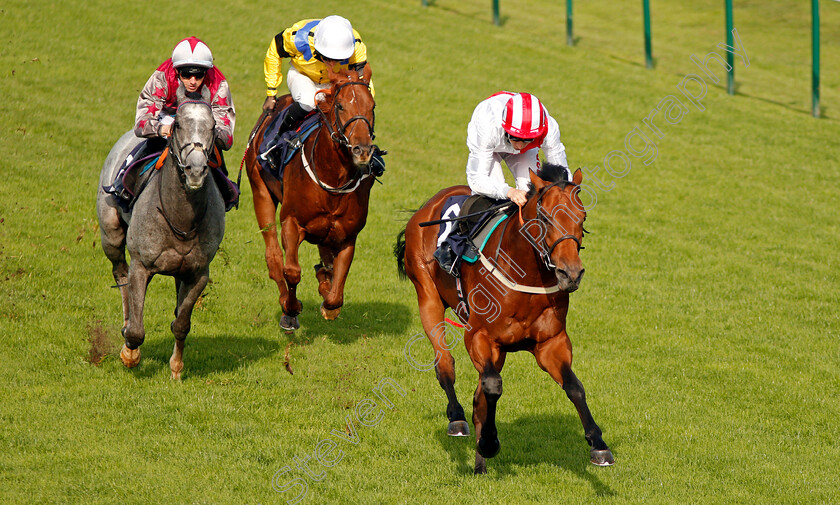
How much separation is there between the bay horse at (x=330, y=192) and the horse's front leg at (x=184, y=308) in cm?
104

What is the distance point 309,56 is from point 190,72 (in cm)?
209

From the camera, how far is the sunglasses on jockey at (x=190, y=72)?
7.57m

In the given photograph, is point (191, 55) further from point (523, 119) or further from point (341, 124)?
point (523, 119)

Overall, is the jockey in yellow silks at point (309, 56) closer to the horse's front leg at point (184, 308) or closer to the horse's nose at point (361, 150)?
the horse's nose at point (361, 150)

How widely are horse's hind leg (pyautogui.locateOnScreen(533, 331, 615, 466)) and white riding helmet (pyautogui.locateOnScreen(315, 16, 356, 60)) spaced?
4.01 m

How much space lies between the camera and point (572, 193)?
5.44 m

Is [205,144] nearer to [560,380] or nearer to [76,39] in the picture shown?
[560,380]

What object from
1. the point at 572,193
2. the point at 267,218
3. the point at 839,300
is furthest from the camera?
the point at 839,300

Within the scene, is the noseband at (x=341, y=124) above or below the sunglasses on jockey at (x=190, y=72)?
below

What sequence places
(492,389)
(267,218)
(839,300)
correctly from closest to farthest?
(492,389) → (267,218) → (839,300)

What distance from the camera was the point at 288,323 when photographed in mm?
9461

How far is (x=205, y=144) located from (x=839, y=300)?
29.4 feet

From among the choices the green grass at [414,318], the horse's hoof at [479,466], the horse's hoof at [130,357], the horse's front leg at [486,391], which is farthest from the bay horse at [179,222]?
the horse's hoof at [479,466]

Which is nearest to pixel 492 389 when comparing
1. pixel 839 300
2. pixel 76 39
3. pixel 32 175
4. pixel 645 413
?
pixel 645 413
